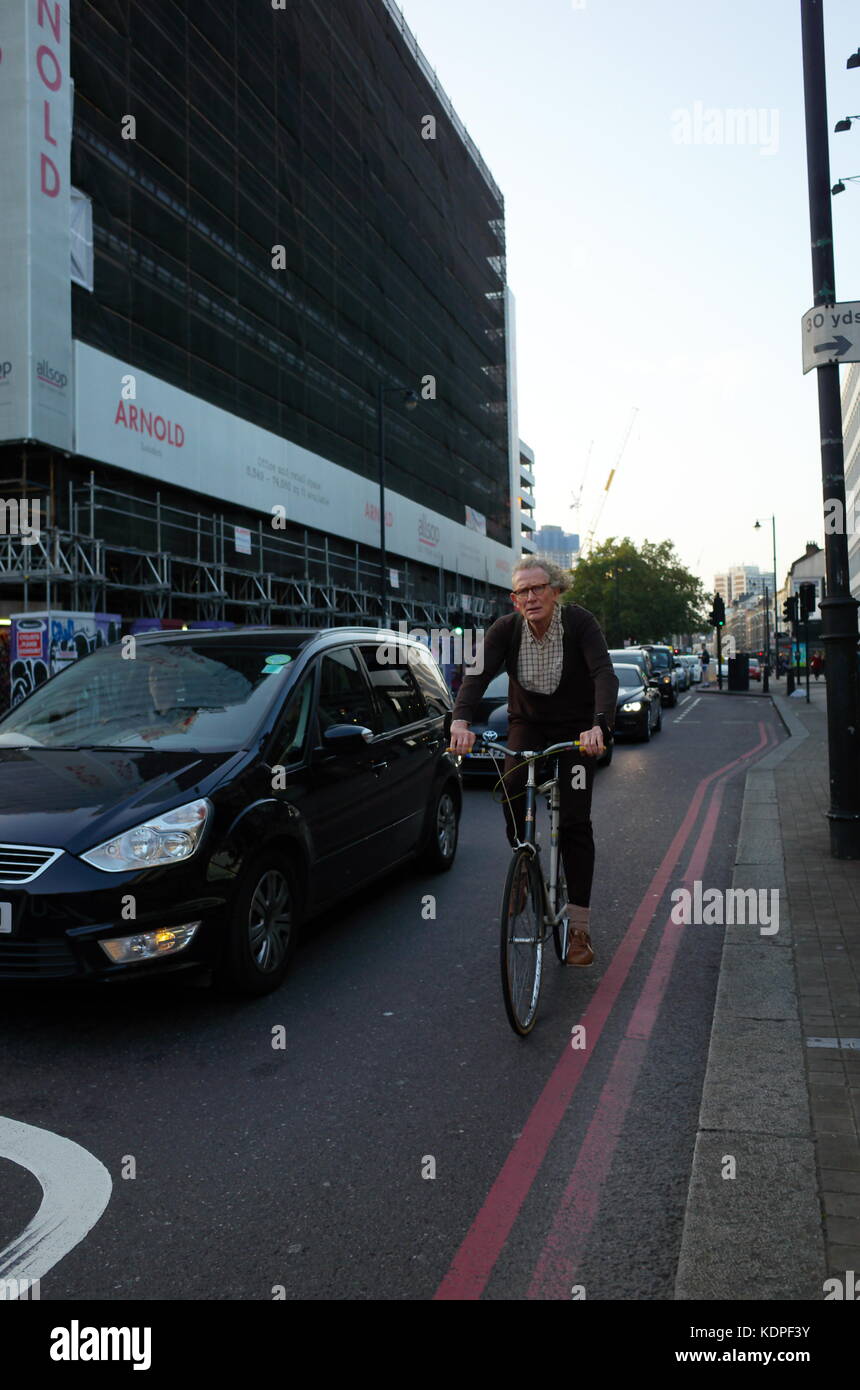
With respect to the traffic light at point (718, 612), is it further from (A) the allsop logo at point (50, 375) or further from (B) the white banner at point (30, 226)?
(B) the white banner at point (30, 226)

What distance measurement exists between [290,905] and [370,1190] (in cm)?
194

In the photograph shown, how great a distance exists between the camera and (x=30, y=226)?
68.7 ft

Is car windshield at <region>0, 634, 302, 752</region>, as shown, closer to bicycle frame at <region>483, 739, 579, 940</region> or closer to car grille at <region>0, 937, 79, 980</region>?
car grille at <region>0, 937, 79, 980</region>

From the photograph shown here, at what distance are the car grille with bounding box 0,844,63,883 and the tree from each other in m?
82.1

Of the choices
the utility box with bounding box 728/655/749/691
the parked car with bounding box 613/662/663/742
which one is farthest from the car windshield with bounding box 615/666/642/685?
the utility box with bounding box 728/655/749/691

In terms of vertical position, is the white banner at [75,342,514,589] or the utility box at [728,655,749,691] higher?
the white banner at [75,342,514,589]

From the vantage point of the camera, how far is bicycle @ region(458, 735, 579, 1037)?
404 centimetres

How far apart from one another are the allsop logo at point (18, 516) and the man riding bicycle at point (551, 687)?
59.7ft

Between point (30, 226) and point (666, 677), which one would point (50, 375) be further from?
point (666, 677)
